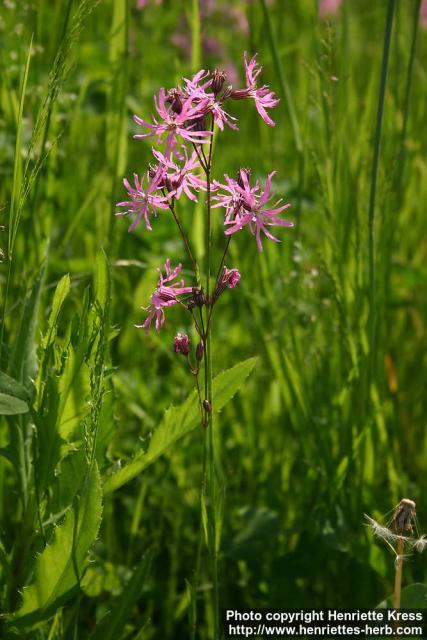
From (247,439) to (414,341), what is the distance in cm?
61

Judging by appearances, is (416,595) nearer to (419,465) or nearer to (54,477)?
(54,477)

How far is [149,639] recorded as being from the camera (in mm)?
1339

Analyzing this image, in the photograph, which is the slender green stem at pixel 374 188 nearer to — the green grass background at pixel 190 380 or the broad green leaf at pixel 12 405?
the green grass background at pixel 190 380

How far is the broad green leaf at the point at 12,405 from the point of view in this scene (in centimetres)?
90

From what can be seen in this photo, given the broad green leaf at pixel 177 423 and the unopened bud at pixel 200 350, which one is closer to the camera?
the unopened bud at pixel 200 350

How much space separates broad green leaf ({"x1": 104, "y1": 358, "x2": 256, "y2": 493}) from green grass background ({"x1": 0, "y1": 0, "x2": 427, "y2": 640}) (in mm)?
45

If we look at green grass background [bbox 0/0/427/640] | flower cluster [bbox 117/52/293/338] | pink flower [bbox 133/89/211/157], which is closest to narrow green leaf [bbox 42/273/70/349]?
green grass background [bbox 0/0/427/640]

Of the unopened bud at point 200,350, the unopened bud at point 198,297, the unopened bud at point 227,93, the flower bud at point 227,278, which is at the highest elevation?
the unopened bud at point 227,93

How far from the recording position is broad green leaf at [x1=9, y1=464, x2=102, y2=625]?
883 millimetres

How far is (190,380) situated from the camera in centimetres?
168

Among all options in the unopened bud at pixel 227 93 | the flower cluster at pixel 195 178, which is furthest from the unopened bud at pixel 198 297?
the unopened bud at pixel 227 93

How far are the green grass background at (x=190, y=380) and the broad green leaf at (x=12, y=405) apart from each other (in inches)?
3.0

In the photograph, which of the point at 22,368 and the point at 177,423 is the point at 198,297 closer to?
the point at 177,423

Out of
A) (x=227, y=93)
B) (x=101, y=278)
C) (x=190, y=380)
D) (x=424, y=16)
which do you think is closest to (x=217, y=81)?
(x=227, y=93)
